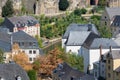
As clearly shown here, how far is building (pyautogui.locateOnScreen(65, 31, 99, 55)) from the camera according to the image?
192 ft

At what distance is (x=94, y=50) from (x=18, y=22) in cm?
1846

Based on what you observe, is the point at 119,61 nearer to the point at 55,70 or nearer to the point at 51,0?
the point at 55,70

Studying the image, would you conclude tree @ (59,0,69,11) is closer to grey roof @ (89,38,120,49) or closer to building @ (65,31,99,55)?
building @ (65,31,99,55)

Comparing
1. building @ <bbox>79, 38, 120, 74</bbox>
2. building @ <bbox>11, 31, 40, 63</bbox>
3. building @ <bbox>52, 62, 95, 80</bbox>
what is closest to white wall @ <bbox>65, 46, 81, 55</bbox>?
building @ <bbox>79, 38, 120, 74</bbox>

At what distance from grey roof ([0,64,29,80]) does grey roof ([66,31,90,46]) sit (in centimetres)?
1480

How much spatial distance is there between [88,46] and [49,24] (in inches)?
897

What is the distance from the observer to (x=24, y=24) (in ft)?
234

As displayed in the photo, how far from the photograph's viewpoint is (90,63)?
54.2 m

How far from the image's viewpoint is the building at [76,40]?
58500 millimetres

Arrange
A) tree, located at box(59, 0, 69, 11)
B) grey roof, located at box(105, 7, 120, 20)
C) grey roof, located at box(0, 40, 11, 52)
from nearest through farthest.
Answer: grey roof, located at box(0, 40, 11, 52) < grey roof, located at box(105, 7, 120, 20) < tree, located at box(59, 0, 69, 11)

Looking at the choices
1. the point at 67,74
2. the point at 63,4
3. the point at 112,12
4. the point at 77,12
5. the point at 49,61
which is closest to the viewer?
the point at 67,74

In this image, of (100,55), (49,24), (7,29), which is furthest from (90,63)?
(49,24)

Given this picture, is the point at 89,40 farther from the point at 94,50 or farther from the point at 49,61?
the point at 49,61

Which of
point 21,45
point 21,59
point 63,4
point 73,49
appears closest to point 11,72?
point 21,59
